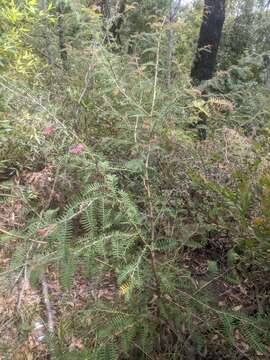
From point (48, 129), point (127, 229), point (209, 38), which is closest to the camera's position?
point (48, 129)

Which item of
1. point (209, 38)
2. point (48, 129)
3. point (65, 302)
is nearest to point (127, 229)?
point (48, 129)

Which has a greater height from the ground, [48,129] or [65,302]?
[48,129]

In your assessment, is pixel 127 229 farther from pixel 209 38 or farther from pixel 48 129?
pixel 209 38

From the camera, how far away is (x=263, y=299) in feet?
7.93

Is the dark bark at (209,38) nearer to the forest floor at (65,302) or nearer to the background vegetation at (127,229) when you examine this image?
the background vegetation at (127,229)

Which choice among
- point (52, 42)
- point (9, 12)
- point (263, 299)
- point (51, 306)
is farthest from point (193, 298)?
point (52, 42)

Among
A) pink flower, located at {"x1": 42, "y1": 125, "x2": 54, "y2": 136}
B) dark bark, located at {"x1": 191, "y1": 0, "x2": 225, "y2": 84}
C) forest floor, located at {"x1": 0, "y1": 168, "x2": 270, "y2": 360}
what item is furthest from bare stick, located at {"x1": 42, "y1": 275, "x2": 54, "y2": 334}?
dark bark, located at {"x1": 191, "y1": 0, "x2": 225, "y2": 84}

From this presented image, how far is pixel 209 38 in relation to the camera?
6164 mm

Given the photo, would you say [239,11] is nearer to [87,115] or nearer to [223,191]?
[87,115]

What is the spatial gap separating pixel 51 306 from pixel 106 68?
1.69m

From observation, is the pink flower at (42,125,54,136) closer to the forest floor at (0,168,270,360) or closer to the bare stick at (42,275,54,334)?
the forest floor at (0,168,270,360)

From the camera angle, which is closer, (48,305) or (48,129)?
(48,129)

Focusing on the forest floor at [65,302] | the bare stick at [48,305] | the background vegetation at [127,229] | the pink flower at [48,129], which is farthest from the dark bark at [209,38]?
the pink flower at [48,129]

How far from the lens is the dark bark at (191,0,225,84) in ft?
20.0
